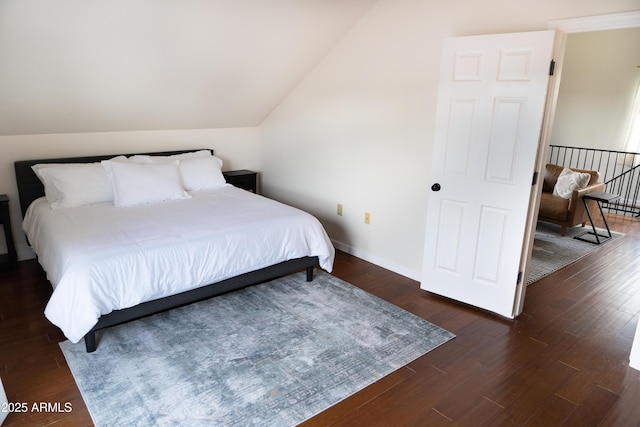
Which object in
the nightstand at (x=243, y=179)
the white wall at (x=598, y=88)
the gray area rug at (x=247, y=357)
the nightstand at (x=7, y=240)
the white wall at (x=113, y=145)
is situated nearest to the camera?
the gray area rug at (x=247, y=357)

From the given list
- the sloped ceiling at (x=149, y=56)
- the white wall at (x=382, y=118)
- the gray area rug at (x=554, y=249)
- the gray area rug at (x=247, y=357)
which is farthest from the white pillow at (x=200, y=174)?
the gray area rug at (x=554, y=249)

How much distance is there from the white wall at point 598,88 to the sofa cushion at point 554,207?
2245 mm

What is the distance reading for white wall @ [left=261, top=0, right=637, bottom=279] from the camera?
3.16 m

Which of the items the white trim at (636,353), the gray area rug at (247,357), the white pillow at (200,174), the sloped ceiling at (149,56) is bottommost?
the gray area rug at (247,357)

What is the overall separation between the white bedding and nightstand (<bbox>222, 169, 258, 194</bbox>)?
42.7 inches

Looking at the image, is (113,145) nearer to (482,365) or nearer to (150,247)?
(150,247)

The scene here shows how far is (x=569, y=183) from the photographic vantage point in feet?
16.9

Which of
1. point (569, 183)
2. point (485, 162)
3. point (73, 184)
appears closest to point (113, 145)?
point (73, 184)

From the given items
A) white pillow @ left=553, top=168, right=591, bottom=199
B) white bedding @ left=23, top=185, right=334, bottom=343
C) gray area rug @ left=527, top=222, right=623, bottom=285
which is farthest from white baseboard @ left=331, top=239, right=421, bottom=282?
white pillow @ left=553, top=168, right=591, bottom=199

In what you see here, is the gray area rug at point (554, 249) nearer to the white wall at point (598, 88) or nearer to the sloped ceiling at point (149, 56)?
the white wall at point (598, 88)

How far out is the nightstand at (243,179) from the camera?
496cm

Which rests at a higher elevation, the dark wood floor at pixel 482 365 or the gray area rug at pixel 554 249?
the gray area rug at pixel 554 249

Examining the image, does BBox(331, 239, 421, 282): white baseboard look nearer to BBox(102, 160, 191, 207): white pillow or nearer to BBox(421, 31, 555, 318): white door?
BBox(421, 31, 555, 318): white door

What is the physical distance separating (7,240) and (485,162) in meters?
3.95
